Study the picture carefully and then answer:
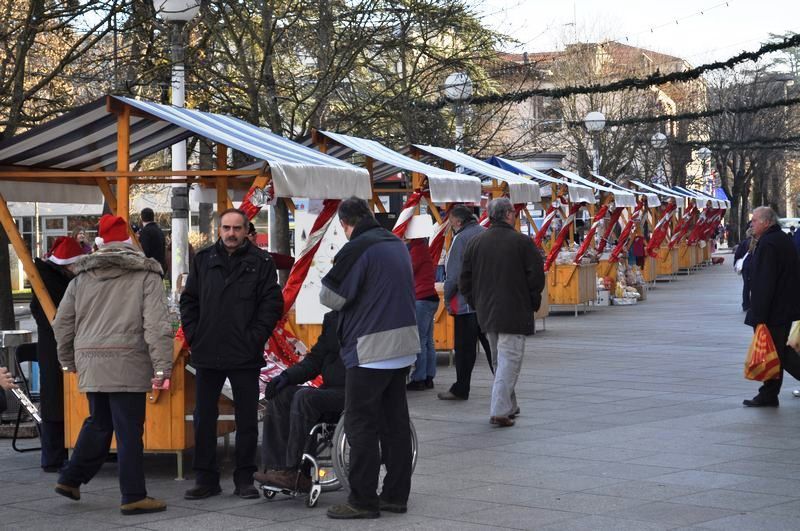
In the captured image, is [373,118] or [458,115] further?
[458,115]

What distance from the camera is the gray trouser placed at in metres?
10.6

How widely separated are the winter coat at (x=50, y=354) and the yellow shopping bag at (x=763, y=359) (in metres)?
6.10

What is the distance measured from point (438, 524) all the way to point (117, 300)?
2.27m

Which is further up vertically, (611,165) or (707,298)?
(611,165)

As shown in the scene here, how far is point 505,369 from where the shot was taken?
35.1ft

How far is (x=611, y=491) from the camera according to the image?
794cm

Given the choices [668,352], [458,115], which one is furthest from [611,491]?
[458,115]

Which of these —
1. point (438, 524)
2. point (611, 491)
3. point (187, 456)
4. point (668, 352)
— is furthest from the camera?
point (668, 352)

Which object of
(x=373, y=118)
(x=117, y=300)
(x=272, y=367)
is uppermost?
(x=373, y=118)

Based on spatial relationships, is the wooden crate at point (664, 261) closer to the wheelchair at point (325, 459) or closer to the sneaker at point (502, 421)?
the sneaker at point (502, 421)

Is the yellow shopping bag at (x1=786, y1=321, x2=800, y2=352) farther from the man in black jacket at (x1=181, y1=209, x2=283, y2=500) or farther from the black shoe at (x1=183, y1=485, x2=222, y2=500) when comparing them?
the black shoe at (x1=183, y1=485, x2=222, y2=500)

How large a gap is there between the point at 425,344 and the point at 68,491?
6.41 meters

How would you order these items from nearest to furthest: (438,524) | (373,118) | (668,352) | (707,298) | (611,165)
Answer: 1. (438,524)
2. (668,352)
3. (373,118)
4. (707,298)
5. (611,165)

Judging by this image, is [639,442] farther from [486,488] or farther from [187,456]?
[187,456]
